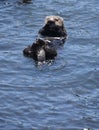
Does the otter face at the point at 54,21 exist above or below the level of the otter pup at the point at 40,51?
above

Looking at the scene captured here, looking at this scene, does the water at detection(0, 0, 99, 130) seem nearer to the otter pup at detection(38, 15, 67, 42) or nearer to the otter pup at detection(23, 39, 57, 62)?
the otter pup at detection(23, 39, 57, 62)

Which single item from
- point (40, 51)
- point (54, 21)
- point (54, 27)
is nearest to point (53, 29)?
point (54, 27)

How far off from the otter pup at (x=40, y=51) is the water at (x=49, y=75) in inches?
8.0

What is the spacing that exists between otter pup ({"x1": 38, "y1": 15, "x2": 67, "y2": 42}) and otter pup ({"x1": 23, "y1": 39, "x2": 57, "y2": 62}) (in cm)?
210

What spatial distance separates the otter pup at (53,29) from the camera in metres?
18.7

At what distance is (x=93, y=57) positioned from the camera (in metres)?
16.7

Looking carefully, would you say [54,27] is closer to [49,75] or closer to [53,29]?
[53,29]

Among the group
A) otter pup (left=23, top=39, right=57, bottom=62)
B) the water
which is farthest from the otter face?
otter pup (left=23, top=39, right=57, bottom=62)

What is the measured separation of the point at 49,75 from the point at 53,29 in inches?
155

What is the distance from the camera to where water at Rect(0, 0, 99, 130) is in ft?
41.7

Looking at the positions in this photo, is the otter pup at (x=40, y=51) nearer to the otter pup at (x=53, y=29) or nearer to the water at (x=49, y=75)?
the water at (x=49, y=75)

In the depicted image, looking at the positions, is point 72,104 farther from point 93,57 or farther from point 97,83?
point 93,57

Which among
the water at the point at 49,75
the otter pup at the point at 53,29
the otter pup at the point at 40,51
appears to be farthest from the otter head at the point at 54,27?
the otter pup at the point at 40,51

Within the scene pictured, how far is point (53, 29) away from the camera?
18828 millimetres
